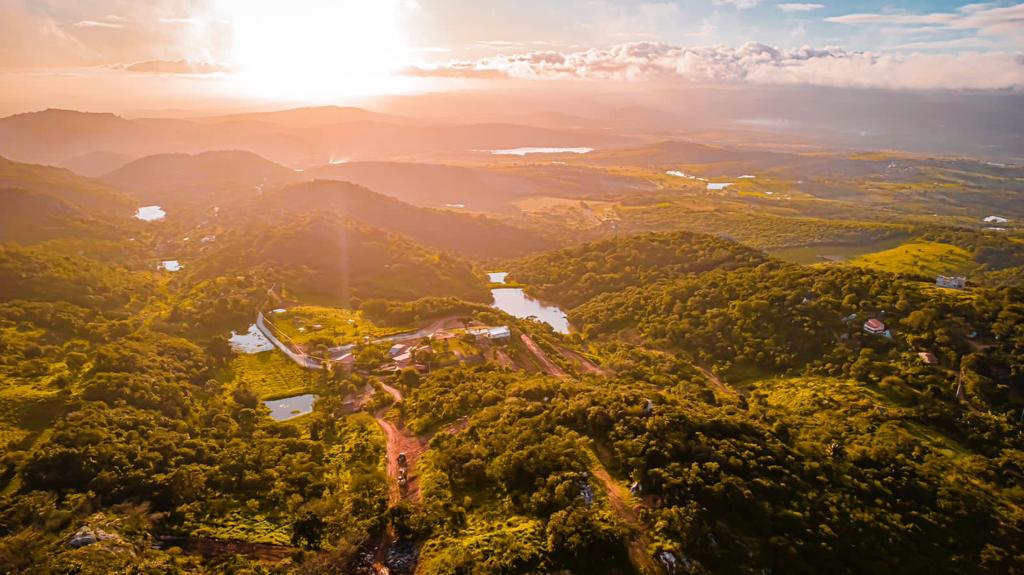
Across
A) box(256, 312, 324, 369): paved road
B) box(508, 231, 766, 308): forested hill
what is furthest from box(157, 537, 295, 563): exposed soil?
box(508, 231, 766, 308): forested hill

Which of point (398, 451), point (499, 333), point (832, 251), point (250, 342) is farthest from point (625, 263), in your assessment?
point (832, 251)

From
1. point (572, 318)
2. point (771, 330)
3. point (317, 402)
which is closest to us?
point (317, 402)

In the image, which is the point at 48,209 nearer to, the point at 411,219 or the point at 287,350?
the point at 411,219

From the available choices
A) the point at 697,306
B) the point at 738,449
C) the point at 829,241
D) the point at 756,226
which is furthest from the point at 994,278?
the point at 738,449

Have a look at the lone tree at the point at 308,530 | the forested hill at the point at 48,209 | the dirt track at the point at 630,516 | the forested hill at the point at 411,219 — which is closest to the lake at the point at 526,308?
the forested hill at the point at 411,219

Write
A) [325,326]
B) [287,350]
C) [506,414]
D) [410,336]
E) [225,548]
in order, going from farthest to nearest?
[325,326]
[410,336]
[287,350]
[506,414]
[225,548]

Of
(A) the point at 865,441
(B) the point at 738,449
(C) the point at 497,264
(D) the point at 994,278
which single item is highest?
(B) the point at 738,449

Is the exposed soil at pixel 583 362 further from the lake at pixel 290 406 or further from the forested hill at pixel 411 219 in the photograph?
the forested hill at pixel 411 219

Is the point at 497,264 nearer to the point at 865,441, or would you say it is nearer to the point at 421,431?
the point at 421,431
